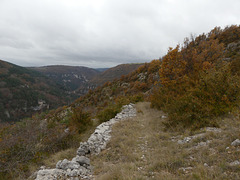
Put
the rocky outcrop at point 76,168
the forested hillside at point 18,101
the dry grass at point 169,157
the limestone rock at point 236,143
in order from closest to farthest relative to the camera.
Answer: the dry grass at point 169,157 → the limestone rock at point 236,143 → the rocky outcrop at point 76,168 → the forested hillside at point 18,101

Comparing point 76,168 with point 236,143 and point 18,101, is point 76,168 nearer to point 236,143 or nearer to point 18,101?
point 236,143

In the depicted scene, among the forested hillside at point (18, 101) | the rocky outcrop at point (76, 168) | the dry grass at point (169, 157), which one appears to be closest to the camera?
the dry grass at point (169, 157)

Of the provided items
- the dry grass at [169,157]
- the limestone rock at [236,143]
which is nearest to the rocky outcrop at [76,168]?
the dry grass at [169,157]

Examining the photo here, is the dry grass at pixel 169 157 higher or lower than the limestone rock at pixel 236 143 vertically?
lower

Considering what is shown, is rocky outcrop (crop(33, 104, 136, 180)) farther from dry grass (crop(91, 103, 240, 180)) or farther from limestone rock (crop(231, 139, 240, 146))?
limestone rock (crop(231, 139, 240, 146))

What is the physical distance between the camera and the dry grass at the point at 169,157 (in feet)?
9.51

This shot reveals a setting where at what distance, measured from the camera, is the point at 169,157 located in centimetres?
370

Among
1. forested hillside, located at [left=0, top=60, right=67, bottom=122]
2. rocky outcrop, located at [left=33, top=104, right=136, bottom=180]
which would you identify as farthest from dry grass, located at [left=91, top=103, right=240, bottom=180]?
forested hillside, located at [left=0, top=60, right=67, bottom=122]

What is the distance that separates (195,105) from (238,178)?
13.9ft

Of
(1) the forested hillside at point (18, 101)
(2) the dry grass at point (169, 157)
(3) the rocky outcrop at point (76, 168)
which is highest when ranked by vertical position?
(2) the dry grass at point (169, 157)

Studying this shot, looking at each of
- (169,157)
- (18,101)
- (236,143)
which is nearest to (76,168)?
(169,157)

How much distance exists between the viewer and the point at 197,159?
11.0ft

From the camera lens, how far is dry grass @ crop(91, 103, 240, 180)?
2.90m

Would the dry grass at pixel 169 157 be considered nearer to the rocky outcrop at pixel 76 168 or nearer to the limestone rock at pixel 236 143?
the limestone rock at pixel 236 143
